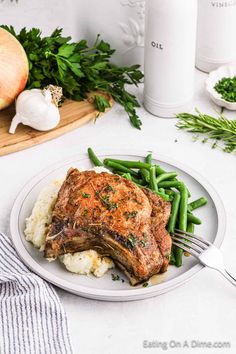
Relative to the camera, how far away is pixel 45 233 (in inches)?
82.9

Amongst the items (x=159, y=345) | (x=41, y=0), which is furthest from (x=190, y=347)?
(x=41, y=0)

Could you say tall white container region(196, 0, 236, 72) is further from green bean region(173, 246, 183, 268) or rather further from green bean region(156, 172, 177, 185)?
green bean region(173, 246, 183, 268)

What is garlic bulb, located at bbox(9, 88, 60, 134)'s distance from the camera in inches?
106

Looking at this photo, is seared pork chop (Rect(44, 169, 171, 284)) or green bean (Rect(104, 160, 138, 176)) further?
green bean (Rect(104, 160, 138, 176))

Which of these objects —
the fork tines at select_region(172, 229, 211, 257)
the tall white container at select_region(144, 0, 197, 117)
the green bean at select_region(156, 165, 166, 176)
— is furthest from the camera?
the tall white container at select_region(144, 0, 197, 117)

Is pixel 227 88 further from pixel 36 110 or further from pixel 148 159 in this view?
pixel 36 110

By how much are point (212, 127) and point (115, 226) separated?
3.47 feet

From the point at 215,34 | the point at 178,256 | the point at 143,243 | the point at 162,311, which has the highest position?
the point at 215,34

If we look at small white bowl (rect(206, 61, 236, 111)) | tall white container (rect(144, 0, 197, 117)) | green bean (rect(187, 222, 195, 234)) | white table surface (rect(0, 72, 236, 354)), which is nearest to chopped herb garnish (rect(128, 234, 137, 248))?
white table surface (rect(0, 72, 236, 354))

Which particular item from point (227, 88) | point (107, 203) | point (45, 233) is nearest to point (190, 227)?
point (107, 203)

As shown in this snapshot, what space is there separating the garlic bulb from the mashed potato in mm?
538

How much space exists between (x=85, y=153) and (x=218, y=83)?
92 cm

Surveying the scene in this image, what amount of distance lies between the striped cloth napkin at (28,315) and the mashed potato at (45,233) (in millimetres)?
102

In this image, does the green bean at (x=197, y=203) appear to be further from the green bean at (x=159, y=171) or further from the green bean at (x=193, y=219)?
the green bean at (x=159, y=171)
